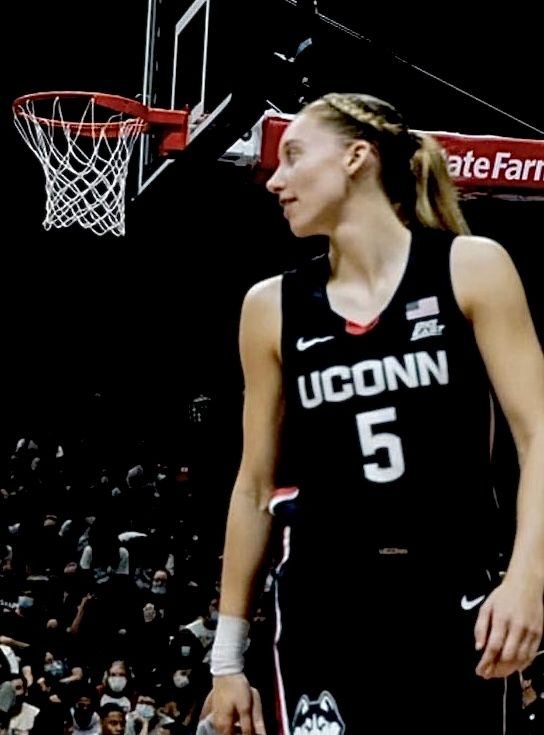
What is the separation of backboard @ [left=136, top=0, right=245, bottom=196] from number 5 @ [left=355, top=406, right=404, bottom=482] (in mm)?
4748

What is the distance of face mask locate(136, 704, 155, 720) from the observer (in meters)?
8.24

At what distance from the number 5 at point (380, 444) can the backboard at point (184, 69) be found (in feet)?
15.6

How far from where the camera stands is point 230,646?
78.6 inches

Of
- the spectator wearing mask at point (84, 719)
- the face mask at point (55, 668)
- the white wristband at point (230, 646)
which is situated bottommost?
the spectator wearing mask at point (84, 719)

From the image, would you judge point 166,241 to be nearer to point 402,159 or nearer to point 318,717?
point 402,159

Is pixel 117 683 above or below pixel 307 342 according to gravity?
below

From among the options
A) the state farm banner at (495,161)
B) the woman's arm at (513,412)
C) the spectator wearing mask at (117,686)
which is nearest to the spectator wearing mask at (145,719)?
the spectator wearing mask at (117,686)

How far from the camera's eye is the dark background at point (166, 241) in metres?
10.8

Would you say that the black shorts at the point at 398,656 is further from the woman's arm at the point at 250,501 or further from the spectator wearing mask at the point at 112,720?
the spectator wearing mask at the point at 112,720

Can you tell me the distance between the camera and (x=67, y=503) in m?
12.6

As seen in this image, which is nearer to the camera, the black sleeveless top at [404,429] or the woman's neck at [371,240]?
the black sleeveless top at [404,429]

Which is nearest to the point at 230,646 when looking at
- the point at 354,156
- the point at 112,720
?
the point at 354,156

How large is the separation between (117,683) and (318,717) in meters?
7.21

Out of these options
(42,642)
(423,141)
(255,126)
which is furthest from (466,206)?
(423,141)
